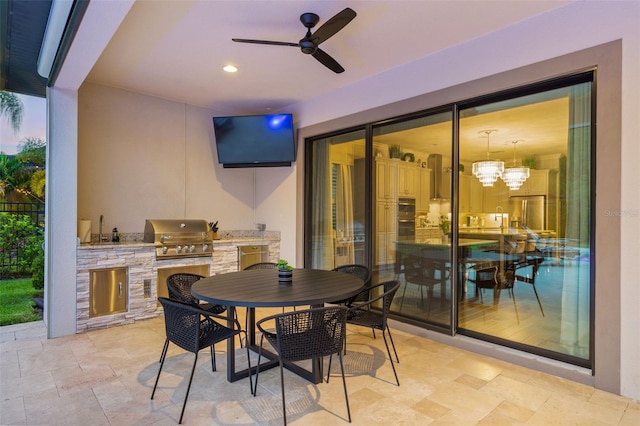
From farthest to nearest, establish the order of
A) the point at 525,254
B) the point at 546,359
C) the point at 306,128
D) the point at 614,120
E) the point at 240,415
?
the point at 306,128 < the point at 525,254 < the point at 546,359 < the point at 614,120 < the point at 240,415

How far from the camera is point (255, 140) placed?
211 inches

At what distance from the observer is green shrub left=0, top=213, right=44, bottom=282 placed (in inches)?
162

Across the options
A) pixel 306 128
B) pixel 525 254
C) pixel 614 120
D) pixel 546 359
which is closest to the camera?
pixel 614 120

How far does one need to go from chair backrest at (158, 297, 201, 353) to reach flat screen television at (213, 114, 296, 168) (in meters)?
3.36

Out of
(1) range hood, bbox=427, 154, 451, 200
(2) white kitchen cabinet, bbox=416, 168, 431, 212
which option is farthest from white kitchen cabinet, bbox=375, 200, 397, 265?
(1) range hood, bbox=427, 154, 451, 200

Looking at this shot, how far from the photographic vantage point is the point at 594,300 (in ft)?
8.69

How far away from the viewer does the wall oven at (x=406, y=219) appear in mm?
3998

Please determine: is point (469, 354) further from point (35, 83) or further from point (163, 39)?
point (35, 83)

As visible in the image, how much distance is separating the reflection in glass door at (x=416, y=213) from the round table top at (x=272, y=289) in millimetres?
1126

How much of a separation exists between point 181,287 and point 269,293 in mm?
1174

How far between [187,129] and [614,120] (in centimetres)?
503

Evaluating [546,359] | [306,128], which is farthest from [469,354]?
[306,128]

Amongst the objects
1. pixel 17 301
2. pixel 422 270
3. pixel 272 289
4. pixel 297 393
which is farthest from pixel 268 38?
pixel 17 301

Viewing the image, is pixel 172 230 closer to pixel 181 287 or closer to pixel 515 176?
pixel 181 287
